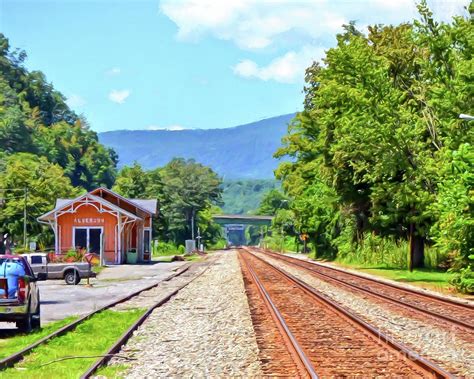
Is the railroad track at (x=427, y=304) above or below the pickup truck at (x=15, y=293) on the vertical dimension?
below

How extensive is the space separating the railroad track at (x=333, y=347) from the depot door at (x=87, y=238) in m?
38.1

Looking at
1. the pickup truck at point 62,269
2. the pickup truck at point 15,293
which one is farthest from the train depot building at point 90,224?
the pickup truck at point 15,293

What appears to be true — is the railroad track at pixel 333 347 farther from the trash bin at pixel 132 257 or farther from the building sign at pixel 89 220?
the trash bin at pixel 132 257

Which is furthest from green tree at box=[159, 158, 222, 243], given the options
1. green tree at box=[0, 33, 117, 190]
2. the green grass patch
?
the green grass patch

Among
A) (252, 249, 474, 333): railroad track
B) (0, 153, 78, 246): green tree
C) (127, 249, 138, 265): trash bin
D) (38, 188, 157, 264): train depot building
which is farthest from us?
(0, 153, 78, 246): green tree

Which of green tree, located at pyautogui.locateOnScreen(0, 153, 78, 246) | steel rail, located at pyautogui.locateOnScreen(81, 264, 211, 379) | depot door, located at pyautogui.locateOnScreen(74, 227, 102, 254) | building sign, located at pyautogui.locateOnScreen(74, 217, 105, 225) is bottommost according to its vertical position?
steel rail, located at pyautogui.locateOnScreen(81, 264, 211, 379)

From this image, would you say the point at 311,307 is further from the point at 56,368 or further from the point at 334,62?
the point at 334,62

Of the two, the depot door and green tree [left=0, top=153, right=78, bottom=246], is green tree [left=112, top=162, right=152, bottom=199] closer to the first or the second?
green tree [left=0, top=153, right=78, bottom=246]

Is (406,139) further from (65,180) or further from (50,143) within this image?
(50,143)

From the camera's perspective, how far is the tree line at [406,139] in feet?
92.1

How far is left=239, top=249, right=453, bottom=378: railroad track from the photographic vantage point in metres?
10.7

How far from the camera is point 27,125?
171m

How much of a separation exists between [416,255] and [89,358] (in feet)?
114

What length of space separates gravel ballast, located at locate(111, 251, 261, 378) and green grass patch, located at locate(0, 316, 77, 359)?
6.17 ft
